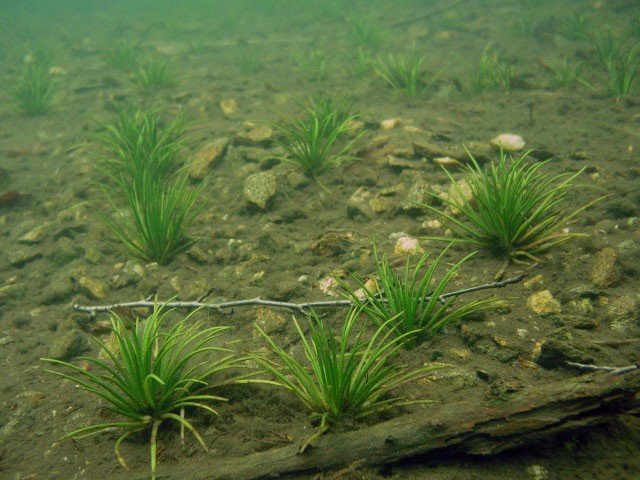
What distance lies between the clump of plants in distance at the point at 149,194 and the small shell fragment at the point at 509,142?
344 centimetres

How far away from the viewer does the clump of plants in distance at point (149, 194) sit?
12.5 feet

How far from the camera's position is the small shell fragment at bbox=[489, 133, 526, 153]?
187 inches

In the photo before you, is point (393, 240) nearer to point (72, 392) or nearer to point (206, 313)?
point (206, 313)

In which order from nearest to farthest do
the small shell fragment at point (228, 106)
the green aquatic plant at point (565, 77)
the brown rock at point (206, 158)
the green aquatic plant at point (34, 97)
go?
1. the brown rock at point (206, 158)
2. the green aquatic plant at point (565, 77)
3. the small shell fragment at point (228, 106)
4. the green aquatic plant at point (34, 97)

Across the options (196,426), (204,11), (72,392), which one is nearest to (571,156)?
(196,426)

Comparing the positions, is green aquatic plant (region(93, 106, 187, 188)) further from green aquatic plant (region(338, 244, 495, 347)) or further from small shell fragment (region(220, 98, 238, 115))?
green aquatic plant (region(338, 244, 495, 347))

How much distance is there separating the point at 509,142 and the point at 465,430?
3959mm

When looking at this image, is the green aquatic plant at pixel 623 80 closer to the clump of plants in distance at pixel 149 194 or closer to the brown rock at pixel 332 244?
the brown rock at pixel 332 244

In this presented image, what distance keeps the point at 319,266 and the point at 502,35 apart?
34.0 ft

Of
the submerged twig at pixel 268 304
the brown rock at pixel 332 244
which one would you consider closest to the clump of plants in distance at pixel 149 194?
the submerged twig at pixel 268 304

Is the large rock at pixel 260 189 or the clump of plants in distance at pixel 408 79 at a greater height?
the clump of plants in distance at pixel 408 79

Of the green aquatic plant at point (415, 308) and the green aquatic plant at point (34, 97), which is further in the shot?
the green aquatic plant at point (34, 97)

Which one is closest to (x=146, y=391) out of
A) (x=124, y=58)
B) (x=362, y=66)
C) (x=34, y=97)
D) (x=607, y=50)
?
(x=362, y=66)

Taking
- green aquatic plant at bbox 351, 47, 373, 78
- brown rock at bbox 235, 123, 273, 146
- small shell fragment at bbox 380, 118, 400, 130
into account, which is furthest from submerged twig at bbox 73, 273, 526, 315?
green aquatic plant at bbox 351, 47, 373, 78
